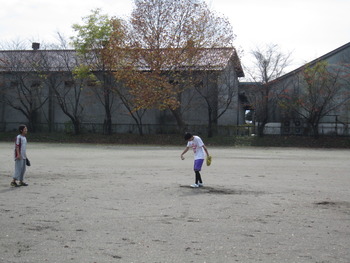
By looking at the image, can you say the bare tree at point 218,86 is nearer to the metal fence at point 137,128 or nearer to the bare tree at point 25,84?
the metal fence at point 137,128

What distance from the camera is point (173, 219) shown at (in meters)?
6.78

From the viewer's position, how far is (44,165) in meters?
15.5

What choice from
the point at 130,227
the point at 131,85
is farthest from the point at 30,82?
the point at 130,227

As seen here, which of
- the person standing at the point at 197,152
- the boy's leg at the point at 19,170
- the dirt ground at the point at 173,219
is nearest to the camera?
the dirt ground at the point at 173,219

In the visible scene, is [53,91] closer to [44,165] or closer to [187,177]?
[44,165]

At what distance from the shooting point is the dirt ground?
197 inches

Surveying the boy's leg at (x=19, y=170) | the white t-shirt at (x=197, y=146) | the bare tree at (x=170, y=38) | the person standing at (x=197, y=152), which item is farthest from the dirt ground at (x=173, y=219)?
the bare tree at (x=170, y=38)

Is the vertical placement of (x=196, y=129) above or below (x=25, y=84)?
below

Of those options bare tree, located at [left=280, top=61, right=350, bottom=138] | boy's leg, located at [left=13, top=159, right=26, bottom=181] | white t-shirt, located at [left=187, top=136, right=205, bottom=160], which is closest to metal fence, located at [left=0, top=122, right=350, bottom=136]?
bare tree, located at [left=280, top=61, right=350, bottom=138]

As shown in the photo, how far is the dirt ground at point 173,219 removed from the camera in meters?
5.01

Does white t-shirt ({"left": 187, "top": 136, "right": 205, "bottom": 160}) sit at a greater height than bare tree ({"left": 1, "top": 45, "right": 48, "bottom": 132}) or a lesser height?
lesser

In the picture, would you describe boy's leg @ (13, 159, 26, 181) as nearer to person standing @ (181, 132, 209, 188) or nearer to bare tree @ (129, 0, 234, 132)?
person standing @ (181, 132, 209, 188)

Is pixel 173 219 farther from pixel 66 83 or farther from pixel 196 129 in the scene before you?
pixel 66 83

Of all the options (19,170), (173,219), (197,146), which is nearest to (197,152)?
(197,146)
